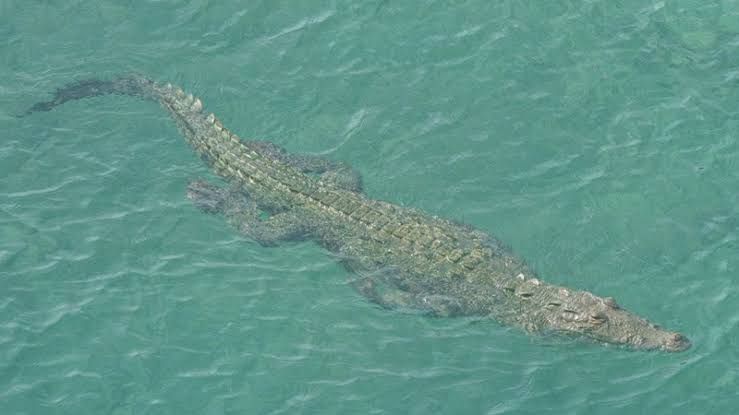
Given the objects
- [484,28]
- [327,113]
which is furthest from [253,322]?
[484,28]

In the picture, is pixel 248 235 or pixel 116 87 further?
pixel 116 87

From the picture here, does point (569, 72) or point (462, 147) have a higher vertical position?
point (569, 72)

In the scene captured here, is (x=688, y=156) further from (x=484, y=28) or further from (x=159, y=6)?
(x=159, y=6)

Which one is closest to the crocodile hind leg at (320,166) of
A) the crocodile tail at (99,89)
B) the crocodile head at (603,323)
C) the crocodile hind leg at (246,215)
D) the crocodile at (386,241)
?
the crocodile at (386,241)

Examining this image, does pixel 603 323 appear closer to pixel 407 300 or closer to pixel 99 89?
pixel 407 300

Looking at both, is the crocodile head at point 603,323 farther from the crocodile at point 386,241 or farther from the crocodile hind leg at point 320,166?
the crocodile hind leg at point 320,166

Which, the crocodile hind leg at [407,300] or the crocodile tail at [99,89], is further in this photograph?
the crocodile tail at [99,89]

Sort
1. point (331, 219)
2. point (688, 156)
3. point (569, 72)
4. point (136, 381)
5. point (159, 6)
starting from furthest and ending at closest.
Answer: point (159, 6), point (569, 72), point (688, 156), point (331, 219), point (136, 381)
